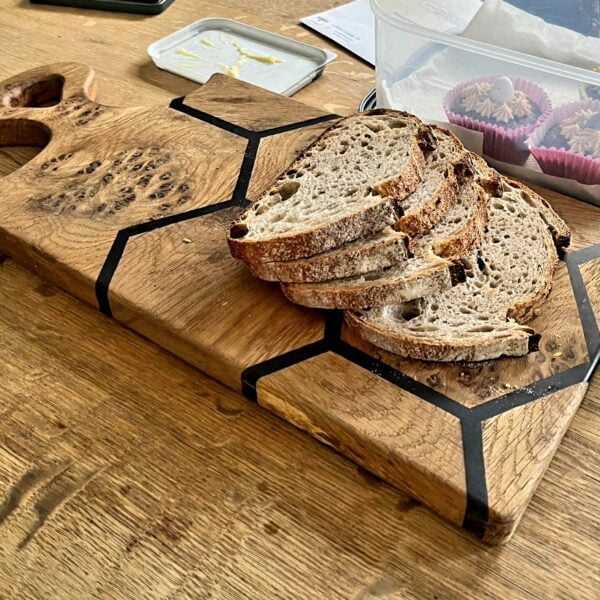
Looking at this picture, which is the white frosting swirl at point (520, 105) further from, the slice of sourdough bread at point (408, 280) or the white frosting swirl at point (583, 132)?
the slice of sourdough bread at point (408, 280)

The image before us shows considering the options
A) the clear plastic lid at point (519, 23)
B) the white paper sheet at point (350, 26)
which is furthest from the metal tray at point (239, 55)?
the clear plastic lid at point (519, 23)

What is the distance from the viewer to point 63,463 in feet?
3.37

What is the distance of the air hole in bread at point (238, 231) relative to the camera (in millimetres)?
1179

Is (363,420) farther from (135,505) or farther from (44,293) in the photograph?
(44,293)

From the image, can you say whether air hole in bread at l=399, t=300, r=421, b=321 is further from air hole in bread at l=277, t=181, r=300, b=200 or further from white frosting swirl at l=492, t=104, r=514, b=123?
white frosting swirl at l=492, t=104, r=514, b=123

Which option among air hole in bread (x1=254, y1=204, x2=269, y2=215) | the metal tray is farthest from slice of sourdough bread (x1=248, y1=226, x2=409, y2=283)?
the metal tray

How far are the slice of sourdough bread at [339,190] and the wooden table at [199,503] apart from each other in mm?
240

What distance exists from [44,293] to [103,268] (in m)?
0.14

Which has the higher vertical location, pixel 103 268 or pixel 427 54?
pixel 427 54

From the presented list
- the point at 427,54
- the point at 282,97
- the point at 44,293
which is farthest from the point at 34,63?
the point at 427,54

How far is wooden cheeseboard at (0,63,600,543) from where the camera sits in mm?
956

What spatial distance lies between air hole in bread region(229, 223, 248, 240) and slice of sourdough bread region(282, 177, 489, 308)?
11cm

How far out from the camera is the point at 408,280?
1.07m

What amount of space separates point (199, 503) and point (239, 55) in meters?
1.27
